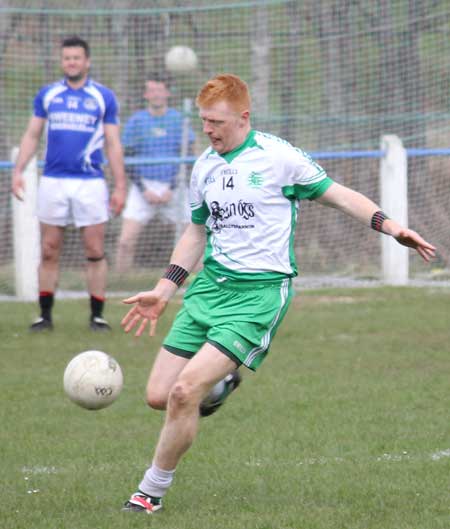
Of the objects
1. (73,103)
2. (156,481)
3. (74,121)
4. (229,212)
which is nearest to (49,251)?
(74,121)

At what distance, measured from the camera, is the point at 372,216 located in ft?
17.5

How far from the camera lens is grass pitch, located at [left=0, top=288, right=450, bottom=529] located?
5219 mm

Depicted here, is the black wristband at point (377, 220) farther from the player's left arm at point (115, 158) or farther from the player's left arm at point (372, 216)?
the player's left arm at point (115, 158)

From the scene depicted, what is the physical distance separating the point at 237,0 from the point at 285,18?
188cm

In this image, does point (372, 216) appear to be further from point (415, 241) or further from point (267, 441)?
point (267, 441)

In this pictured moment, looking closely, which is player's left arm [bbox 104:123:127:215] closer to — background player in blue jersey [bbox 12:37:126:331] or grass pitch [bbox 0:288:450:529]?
background player in blue jersey [bbox 12:37:126:331]

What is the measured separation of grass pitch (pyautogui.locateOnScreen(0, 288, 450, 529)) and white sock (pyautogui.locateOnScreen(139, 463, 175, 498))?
0.36ft

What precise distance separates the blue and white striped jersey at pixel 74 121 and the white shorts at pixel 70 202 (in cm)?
8

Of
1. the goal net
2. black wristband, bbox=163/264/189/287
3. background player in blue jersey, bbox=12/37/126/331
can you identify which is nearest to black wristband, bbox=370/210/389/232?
black wristband, bbox=163/264/189/287

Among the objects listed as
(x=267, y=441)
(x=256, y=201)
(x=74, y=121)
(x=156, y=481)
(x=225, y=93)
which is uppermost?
(x=225, y=93)

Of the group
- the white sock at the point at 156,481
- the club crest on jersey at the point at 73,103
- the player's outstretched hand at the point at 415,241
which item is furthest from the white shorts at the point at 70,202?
the player's outstretched hand at the point at 415,241

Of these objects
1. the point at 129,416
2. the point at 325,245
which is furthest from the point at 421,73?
the point at 129,416

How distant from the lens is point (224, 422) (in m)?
7.10

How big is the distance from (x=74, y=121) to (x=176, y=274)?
484 centimetres
